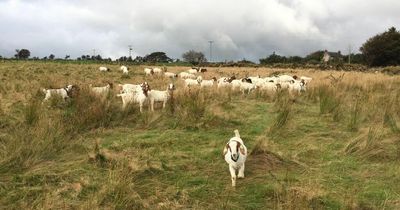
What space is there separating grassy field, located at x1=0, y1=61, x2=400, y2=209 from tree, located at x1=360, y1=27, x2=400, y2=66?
49.7 meters

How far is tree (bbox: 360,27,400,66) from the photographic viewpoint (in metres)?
60.1

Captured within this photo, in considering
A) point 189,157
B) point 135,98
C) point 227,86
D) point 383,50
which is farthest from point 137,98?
point 383,50

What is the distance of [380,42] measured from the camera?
60156 mm

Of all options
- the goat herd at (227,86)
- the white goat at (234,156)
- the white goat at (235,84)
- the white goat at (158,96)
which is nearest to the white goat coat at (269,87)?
the goat herd at (227,86)

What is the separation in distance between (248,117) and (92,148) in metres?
5.44

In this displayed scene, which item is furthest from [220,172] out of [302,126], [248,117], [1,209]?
[248,117]

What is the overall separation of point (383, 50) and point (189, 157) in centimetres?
5655

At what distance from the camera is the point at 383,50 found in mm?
59906

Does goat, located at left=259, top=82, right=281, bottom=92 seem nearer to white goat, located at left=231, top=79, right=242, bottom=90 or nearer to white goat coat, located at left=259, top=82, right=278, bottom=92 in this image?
white goat coat, located at left=259, top=82, right=278, bottom=92

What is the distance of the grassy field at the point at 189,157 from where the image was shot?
6.71 m

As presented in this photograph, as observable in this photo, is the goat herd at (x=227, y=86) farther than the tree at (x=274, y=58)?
No

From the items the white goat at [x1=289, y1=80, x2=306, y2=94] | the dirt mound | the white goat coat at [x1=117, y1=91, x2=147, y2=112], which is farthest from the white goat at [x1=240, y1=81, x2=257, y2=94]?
the dirt mound

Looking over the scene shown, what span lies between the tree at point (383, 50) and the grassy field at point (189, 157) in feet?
163

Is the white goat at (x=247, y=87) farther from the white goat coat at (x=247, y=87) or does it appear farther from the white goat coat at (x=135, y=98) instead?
the white goat coat at (x=135, y=98)
